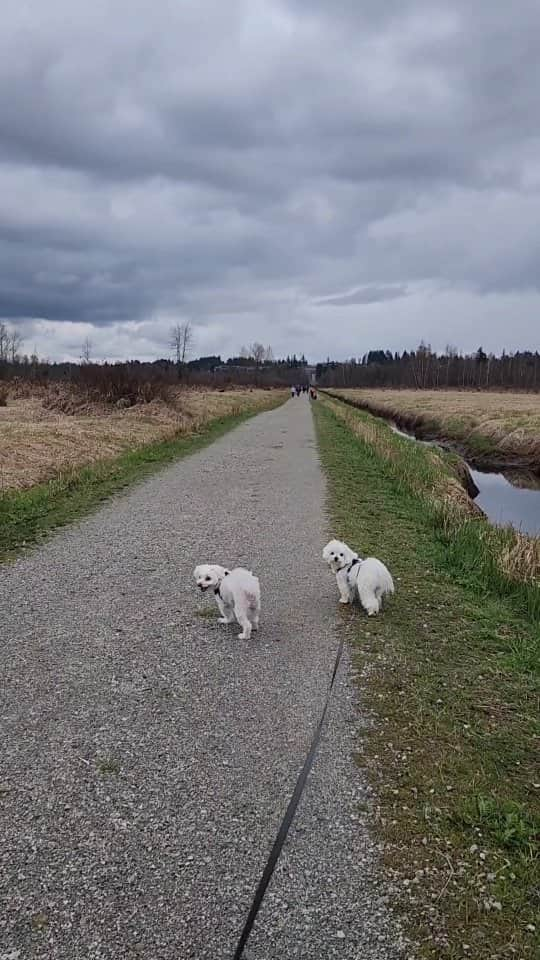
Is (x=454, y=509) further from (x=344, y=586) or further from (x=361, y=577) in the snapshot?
(x=361, y=577)

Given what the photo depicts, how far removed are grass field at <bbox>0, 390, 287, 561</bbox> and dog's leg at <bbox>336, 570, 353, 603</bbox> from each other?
4526 millimetres

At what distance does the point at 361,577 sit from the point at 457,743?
230 cm

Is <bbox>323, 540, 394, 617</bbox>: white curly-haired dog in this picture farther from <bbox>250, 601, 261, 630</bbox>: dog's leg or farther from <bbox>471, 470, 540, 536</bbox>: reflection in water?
<bbox>471, 470, 540, 536</bbox>: reflection in water

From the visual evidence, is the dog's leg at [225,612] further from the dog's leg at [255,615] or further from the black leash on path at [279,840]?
the black leash on path at [279,840]

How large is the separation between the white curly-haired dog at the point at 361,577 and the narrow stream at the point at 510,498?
8541 millimetres

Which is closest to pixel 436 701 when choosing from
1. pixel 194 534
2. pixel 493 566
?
pixel 493 566

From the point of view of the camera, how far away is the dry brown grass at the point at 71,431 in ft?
47.3

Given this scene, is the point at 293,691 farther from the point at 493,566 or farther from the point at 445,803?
the point at 493,566

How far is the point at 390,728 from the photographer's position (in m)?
4.14

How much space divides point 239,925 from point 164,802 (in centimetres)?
90

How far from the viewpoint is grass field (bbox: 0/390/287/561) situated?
34.2ft

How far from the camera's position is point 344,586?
20.9ft

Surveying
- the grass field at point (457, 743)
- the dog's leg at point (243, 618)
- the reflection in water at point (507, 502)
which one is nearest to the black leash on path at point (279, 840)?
the grass field at point (457, 743)

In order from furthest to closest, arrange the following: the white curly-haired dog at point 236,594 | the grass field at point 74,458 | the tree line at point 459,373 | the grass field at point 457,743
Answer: the tree line at point 459,373
the grass field at point 74,458
the white curly-haired dog at point 236,594
the grass field at point 457,743
